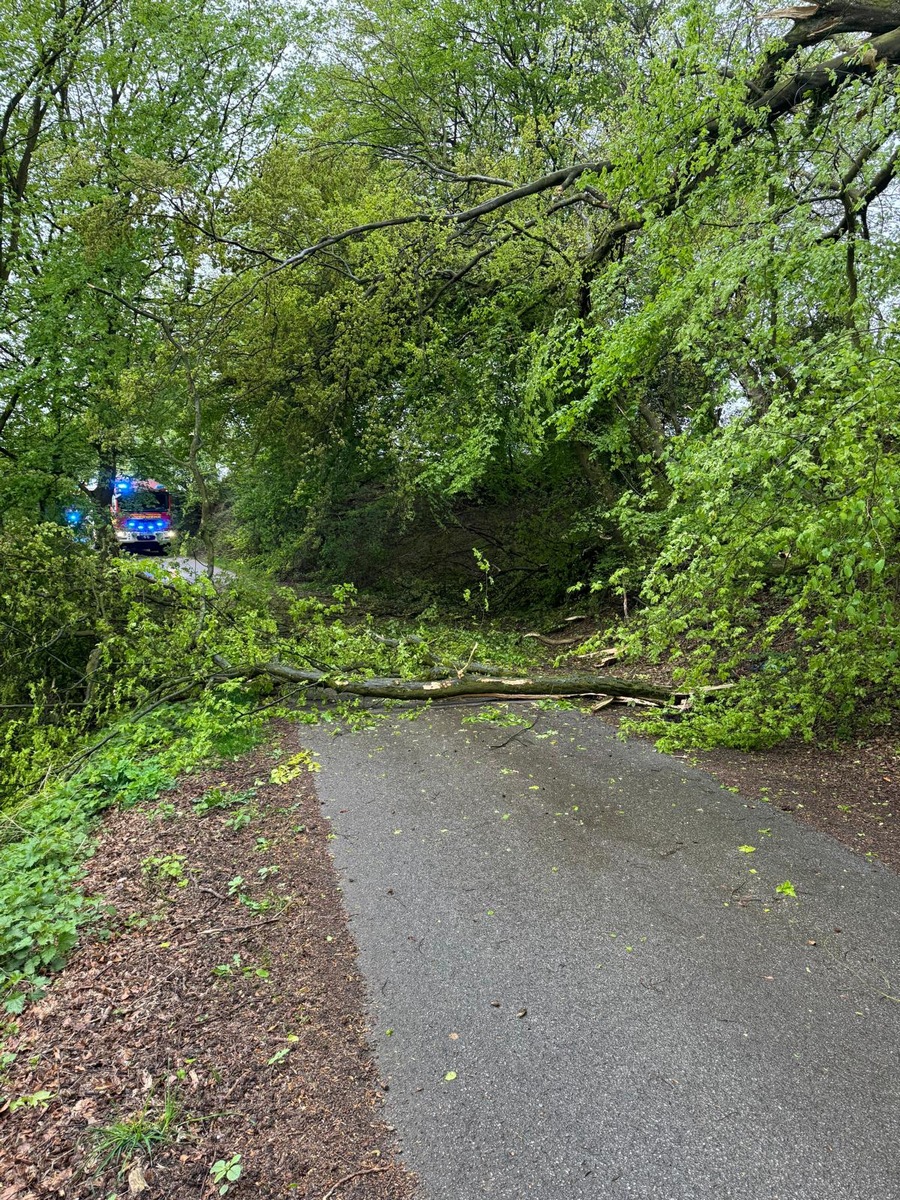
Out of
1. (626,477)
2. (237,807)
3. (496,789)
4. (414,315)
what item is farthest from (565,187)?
(237,807)

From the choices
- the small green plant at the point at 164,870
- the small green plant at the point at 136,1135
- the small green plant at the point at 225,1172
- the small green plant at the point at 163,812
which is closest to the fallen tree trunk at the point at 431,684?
the small green plant at the point at 163,812

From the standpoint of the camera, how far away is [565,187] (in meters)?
9.07

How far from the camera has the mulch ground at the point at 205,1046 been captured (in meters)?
2.44

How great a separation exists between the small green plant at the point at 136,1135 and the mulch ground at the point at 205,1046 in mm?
11

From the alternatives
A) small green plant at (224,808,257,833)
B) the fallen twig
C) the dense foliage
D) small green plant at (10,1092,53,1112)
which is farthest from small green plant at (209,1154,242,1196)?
the dense foliage

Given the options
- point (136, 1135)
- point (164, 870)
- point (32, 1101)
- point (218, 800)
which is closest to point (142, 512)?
point (218, 800)

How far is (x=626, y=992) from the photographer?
3277 mm

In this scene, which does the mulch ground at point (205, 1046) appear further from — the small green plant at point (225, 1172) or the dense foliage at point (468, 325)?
the dense foliage at point (468, 325)

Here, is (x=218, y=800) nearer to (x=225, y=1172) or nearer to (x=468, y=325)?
(x=225, y=1172)

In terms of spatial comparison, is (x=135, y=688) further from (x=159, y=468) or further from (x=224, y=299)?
(x=159, y=468)

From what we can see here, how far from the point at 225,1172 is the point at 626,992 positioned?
6.02 feet

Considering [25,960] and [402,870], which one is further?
[402,870]

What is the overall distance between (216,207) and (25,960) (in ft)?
33.1

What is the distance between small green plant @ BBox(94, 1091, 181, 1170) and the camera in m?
2.48
